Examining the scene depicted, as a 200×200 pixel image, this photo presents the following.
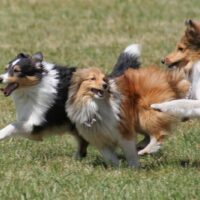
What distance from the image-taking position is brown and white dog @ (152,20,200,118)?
25.5ft

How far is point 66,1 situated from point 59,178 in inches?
541

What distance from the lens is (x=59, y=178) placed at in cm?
733

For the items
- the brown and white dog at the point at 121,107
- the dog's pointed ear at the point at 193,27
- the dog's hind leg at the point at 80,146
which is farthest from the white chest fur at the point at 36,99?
the dog's pointed ear at the point at 193,27

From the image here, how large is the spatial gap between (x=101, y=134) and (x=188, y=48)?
49.6 inches

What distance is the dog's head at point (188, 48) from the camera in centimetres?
803

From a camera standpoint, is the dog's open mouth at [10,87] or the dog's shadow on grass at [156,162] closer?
the dog's shadow on grass at [156,162]

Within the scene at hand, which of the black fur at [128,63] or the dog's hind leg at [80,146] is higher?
the black fur at [128,63]

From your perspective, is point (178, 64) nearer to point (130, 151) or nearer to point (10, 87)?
point (130, 151)

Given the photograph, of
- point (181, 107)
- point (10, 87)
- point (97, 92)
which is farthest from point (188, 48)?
point (10, 87)

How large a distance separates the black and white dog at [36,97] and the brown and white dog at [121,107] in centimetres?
28

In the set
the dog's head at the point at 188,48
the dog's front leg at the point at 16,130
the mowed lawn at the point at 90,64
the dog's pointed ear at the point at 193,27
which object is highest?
the dog's pointed ear at the point at 193,27

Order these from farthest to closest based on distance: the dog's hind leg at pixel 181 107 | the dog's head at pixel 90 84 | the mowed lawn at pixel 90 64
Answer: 1. the dog's head at pixel 90 84
2. the dog's hind leg at pixel 181 107
3. the mowed lawn at pixel 90 64

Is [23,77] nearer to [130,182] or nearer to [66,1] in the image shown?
[130,182]

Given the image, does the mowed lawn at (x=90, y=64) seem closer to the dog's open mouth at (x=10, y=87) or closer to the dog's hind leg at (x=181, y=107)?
the dog's hind leg at (x=181, y=107)
